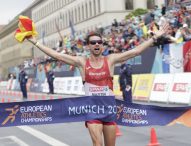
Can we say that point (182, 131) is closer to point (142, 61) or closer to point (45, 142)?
point (45, 142)

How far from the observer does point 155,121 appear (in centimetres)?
819

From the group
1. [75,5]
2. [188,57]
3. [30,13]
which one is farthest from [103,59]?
[30,13]

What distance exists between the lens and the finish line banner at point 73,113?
792 cm

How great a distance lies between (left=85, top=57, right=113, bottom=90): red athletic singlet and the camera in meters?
6.48

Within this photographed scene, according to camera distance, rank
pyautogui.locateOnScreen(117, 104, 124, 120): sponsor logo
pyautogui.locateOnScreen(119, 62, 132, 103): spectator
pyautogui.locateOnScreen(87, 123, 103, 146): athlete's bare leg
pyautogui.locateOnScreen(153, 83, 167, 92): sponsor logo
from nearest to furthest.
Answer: pyautogui.locateOnScreen(87, 123, 103, 146): athlete's bare leg
pyautogui.locateOnScreen(117, 104, 124, 120): sponsor logo
pyautogui.locateOnScreen(119, 62, 132, 103): spectator
pyautogui.locateOnScreen(153, 83, 167, 92): sponsor logo

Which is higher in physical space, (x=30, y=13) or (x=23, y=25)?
(x=30, y=13)

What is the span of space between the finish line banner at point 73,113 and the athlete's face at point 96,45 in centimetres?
130

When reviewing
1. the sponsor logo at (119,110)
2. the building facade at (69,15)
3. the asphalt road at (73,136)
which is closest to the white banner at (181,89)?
the asphalt road at (73,136)

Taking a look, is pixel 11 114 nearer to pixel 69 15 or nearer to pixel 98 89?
pixel 98 89

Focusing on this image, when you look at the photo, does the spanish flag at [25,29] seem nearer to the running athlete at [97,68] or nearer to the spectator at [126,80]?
the running athlete at [97,68]

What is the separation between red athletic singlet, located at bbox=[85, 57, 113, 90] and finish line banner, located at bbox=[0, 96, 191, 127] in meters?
1.14

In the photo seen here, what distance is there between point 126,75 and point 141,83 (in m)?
3.29

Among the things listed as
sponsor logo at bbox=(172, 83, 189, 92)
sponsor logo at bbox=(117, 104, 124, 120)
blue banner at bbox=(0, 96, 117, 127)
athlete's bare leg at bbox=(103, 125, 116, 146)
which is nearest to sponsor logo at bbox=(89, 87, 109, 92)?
athlete's bare leg at bbox=(103, 125, 116, 146)

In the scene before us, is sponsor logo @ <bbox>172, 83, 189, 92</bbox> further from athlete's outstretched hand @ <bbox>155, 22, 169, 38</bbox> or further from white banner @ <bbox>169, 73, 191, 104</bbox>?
athlete's outstretched hand @ <bbox>155, 22, 169, 38</bbox>
